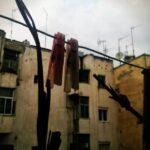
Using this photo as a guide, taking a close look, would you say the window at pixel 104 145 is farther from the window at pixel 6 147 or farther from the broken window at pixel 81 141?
the window at pixel 6 147

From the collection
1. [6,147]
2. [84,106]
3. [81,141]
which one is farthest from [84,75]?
[6,147]

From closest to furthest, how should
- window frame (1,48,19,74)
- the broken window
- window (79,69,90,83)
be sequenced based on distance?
window frame (1,48,19,74)
the broken window
window (79,69,90,83)

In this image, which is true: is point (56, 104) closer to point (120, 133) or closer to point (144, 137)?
point (120, 133)

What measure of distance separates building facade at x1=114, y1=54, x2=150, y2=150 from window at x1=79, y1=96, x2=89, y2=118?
394 centimetres

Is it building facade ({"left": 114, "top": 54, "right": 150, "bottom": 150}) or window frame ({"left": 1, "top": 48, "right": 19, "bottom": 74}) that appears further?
building facade ({"left": 114, "top": 54, "right": 150, "bottom": 150})

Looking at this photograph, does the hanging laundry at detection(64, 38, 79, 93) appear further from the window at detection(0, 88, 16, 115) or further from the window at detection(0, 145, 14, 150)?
the window at detection(0, 145, 14, 150)

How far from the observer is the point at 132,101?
72.5 feet

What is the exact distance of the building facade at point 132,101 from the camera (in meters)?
21.1

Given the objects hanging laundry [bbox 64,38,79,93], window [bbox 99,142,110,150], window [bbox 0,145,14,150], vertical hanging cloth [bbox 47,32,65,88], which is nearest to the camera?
vertical hanging cloth [bbox 47,32,65,88]

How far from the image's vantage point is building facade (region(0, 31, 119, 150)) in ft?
55.8

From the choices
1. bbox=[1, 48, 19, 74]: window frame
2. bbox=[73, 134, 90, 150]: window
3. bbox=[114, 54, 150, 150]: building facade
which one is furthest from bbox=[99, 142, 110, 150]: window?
bbox=[1, 48, 19, 74]: window frame

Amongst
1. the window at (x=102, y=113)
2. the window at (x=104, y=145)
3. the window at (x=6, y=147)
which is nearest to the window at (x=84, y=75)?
the window at (x=102, y=113)

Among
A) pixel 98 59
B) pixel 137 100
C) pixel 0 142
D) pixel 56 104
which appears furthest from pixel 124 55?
pixel 0 142

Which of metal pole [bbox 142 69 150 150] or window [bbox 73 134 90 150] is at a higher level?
metal pole [bbox 142 69 150 150]
